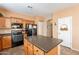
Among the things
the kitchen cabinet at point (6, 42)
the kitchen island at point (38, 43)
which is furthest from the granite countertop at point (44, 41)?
the kitchen cabinet at point (6, 42)

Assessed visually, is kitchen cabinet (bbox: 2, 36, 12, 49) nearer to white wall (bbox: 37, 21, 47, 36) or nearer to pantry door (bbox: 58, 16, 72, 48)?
white wall (bbox: 37, 21, 47, 36)

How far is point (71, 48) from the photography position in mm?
1349

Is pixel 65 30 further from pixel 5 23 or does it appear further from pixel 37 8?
pixel 5 23

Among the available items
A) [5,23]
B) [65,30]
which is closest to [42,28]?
[65,30]

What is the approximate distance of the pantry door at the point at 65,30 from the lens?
1.33m

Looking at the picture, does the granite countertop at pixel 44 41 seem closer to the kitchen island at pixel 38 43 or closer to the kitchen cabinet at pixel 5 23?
the kitchen island at pixel 38 43

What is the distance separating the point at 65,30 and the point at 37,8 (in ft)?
1.83

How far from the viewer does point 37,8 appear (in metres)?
1.32

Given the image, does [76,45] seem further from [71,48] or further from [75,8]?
[75,8]

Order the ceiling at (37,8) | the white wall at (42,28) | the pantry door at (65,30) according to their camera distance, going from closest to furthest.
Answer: the ceiling at (37,8) → the pantry door at (65,30) → the white wall at (42,28)

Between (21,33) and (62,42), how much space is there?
0.70 m

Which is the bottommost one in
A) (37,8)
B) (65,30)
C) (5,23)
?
(65,30)

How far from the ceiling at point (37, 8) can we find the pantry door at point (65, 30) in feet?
0.65
